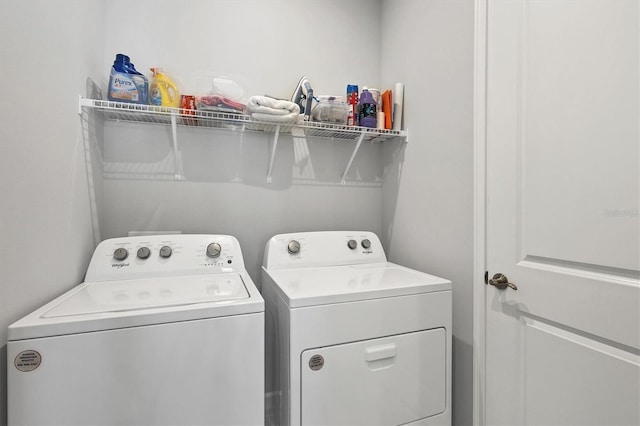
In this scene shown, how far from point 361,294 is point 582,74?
A: 1.05m

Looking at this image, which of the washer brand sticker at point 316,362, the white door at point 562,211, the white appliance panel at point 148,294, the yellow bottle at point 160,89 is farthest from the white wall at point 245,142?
the white door at point 562,211

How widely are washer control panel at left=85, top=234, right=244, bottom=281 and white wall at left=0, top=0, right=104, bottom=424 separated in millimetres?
98

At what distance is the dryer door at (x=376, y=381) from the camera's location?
3.68 ft

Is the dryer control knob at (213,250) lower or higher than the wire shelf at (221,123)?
lower

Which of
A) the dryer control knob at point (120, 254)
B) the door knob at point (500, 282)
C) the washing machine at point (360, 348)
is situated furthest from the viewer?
the dryer control knob at point (120, 254)

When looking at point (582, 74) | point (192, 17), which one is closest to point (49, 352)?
point (192, 17)

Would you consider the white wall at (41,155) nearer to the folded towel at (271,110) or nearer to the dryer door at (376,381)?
the folded towel at (271,110)

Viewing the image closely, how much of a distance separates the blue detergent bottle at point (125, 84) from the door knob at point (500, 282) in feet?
5.74

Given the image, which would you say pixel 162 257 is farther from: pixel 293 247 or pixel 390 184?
pixel 390 184

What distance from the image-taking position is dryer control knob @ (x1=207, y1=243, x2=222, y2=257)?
146 cm

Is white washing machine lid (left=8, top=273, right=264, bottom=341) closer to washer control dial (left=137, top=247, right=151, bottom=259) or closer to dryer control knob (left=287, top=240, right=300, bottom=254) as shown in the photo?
washer control dial (left=137, top=247, right=151, bottom=259)

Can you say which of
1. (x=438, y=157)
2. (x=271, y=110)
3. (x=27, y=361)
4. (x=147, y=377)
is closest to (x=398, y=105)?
(x=438, y=157)

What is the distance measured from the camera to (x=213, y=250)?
1.47m

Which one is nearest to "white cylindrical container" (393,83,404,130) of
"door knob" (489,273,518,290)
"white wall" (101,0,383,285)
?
"white wall" (101,0,383,285)
